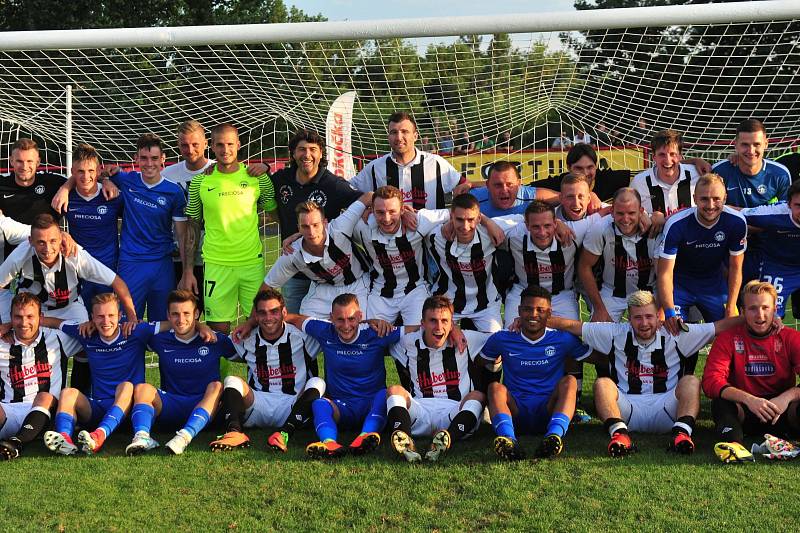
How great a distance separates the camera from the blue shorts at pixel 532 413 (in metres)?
4.62

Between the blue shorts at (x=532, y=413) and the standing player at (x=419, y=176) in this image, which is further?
the standing player at (x=419, y=176)

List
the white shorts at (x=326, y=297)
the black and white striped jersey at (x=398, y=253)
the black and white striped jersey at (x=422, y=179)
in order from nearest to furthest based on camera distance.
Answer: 1. the black and white striped jersey at (x=398, y=253)
2. the white shorts at (x=326, y=297)
3. the black and white striped jersey at (x=422, y=179)

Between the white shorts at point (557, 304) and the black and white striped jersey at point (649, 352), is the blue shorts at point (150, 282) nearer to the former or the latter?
the white shorts at point (557, 304)

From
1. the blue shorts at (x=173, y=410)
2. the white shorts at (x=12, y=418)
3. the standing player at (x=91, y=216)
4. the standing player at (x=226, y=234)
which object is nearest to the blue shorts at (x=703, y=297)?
the standing player at (x=226, y=234)

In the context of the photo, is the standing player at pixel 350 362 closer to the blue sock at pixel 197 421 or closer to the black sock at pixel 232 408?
the black sock at pixel 232 408

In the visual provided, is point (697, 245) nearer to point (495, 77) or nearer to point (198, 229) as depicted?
point (495, 77)

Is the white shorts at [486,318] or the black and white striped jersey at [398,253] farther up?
the black and white striped jersey at [398,253]

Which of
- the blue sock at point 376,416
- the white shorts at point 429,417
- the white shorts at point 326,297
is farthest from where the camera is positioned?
the white shorts at point 326,297

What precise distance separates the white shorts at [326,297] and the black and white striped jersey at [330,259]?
49mm

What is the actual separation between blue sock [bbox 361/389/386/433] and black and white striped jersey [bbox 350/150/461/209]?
1.42 metres

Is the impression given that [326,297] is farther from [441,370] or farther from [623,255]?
[623,255]

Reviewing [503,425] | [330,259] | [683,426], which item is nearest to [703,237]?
[683,426]

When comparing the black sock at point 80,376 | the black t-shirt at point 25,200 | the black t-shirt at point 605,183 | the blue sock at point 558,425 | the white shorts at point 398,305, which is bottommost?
the blue sock at point 558,425

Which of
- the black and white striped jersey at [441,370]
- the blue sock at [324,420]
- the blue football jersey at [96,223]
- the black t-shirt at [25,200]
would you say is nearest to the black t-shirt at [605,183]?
the black and white striped jersey at [441,370]
